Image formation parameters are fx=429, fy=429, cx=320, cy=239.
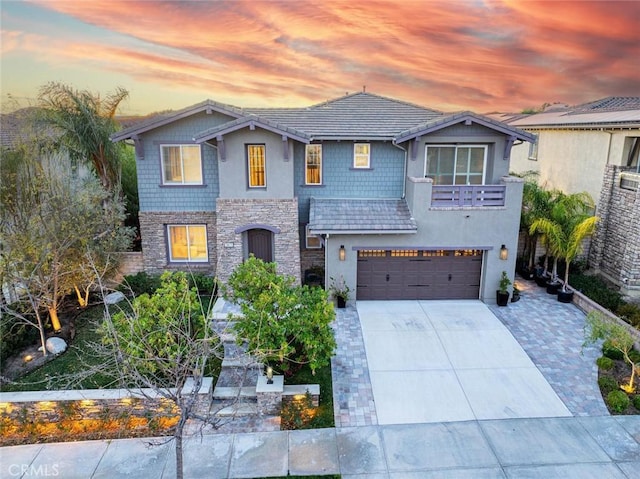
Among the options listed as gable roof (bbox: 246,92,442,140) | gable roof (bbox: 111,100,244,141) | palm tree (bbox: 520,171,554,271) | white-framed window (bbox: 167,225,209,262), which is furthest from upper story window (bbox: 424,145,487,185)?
white-framed window (bbox: 167,225,209,262)

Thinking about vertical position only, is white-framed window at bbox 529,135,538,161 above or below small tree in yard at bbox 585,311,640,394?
above

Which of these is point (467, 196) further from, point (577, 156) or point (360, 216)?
point (577, 156)

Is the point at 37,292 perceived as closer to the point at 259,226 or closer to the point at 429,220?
the point at 259,226

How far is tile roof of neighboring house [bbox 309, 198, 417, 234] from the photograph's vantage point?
14.0 metres

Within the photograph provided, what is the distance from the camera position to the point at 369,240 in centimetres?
1447

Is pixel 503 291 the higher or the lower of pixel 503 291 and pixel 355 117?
the lower

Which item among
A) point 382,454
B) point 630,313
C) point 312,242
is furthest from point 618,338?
point 312,242

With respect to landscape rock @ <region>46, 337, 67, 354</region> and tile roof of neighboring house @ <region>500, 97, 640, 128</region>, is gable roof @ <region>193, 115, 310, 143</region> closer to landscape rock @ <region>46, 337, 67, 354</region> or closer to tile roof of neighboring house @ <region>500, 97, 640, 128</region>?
landscape rock @ <region>46, 337, 67, 354</region>

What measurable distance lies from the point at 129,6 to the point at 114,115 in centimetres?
502

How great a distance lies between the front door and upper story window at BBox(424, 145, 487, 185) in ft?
20.2

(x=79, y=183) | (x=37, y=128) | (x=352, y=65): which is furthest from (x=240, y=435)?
(x=352, y=65)
